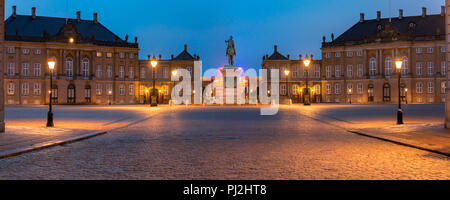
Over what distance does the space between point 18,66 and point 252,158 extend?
64.2 metres

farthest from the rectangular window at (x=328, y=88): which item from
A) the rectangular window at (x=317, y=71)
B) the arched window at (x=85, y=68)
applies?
the arched window at (x=85, y=68)

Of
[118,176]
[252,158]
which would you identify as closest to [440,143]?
[252,158]

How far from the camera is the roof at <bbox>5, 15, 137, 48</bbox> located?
6200 cm

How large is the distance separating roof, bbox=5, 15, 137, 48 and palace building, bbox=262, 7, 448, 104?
1306 inches

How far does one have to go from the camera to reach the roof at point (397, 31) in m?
64.0

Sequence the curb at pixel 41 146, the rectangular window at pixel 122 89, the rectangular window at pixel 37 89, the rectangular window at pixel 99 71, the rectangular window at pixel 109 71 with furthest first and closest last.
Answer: the rectangular window at pixel 122 89, the rectangular window at pixel 109 71, the rectangular window at pixel 99 71, the rectangular window at pixel 37 89, the curb at pixel 41 146

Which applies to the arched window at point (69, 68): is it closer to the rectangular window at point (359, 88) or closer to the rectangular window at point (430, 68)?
the rectangular window at point (359, 88)

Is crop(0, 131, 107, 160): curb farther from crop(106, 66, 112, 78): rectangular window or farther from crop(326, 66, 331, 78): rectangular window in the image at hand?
crop(326, 66, 331, 78): rectangular window

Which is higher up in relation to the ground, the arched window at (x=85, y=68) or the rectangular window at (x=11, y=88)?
the arched window at (x=85, y=68)

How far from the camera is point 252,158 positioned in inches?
307

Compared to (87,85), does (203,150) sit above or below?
below
